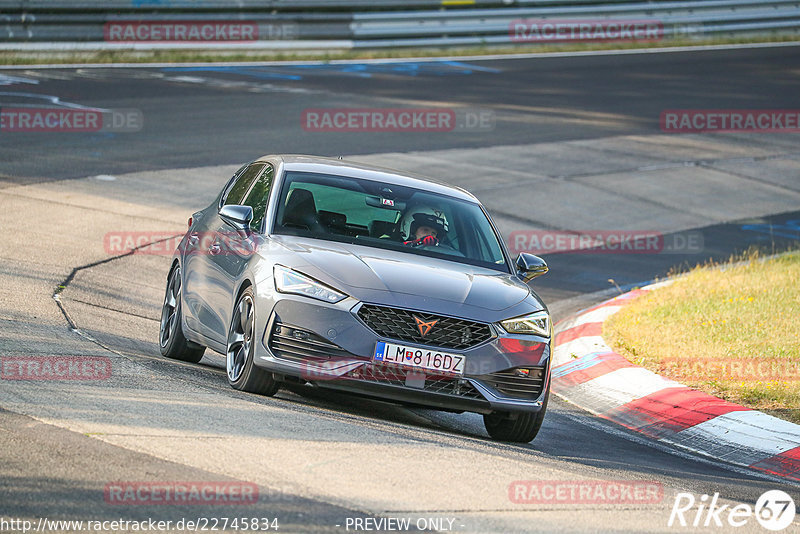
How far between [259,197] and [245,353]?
1590 millimetres

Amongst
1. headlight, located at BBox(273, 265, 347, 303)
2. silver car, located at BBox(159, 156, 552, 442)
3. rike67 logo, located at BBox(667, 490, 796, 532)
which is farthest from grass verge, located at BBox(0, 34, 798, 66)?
rike67 logo, located at BBox(667, 490, 796, 532)

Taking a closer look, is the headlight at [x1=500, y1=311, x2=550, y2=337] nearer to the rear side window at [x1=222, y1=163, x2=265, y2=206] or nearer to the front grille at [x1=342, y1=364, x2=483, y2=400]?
the front grille at [x1=342, y1=364, x2=483, y2=400]

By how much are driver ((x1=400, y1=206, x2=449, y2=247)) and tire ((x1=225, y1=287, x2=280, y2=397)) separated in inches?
51.0

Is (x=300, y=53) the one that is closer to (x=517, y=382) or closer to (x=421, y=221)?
(x=421, y=221)

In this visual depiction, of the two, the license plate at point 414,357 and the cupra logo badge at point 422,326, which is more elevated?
the cupra logo badge at point 422,326

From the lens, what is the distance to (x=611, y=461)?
757cm

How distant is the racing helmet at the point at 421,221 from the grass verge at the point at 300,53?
19535 mm

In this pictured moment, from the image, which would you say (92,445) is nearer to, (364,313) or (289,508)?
(289,508)

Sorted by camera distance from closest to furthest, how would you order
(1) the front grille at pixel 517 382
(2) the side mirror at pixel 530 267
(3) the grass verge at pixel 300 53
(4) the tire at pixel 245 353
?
(1) the front grille at pixel 517 382 → (4) the tire at pixel 245 353 → (2) the side mirror at pixel 530 267 → (3) the grass verge at pixel 300 53

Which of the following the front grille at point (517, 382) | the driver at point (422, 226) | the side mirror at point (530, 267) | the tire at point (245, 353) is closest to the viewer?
the front grille at point (517, 382)

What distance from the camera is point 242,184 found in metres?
9.60

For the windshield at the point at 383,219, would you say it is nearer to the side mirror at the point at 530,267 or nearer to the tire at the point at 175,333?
the side mirror at the point at 530,267

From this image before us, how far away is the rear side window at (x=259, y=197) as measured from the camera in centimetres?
862

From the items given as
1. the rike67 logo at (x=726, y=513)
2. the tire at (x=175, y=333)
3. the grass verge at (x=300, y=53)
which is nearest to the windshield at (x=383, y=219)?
the tire at (x=175, y=333)
